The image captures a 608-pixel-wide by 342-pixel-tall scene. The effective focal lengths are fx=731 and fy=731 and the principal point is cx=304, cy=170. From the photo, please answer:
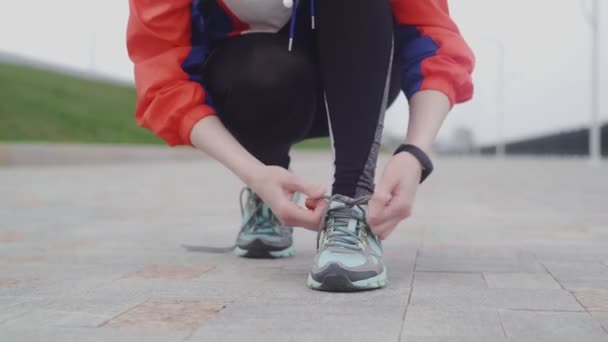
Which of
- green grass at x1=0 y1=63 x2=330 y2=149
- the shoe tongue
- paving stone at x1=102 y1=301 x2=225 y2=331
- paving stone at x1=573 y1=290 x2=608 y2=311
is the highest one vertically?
the shoe tongue

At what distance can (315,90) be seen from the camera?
1953 millimetres

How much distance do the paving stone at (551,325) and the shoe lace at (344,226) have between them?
1.29 feet

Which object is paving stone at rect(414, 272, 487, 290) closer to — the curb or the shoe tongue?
the shoe tongue

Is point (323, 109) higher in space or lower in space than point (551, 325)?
higher

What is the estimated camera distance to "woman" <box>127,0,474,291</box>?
160 cm

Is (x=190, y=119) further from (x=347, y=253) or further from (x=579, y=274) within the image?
(x=579, y=274)

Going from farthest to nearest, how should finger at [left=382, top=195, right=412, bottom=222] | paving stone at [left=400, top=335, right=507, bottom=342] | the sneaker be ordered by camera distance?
the sneaker → finger at [left=382, top=195, right=412, bottom=222] → paving stone at [left=400, top=335, right=507, bottom=342]

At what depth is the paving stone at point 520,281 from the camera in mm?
1629

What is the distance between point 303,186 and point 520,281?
0.57m

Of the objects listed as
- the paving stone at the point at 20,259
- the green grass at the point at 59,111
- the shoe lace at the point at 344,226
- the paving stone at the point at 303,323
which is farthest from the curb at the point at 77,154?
the paving stone at the point at 303,323

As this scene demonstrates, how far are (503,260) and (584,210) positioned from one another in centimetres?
200

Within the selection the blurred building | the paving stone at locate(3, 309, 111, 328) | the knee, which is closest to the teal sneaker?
the knee

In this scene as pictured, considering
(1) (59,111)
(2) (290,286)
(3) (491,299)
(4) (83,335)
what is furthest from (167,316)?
(1) (59,111)

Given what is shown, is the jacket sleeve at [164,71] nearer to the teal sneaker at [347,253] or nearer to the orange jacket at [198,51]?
the orange jacket at [198,51]
